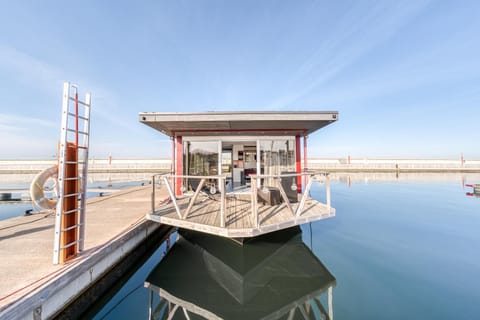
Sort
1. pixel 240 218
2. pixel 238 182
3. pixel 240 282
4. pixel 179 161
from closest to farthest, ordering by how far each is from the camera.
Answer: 1. pixel 240 282
2. pixel 240 218
3. pixel 179 161
4. pixel 238 182

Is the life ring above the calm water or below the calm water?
above

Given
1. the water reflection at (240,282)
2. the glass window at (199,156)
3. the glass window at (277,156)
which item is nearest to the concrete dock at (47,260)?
the water reflection at (240,282)

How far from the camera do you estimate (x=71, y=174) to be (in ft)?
8.36

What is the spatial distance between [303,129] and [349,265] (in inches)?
168

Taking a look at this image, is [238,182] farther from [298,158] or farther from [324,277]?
[324,277]

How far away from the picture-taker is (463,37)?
336 inches

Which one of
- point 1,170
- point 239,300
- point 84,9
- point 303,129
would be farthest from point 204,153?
point 1,170

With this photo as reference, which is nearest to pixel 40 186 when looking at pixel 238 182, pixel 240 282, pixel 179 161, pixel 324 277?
pixel 179 161

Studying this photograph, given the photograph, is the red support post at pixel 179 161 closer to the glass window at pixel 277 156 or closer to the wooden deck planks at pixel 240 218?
the wooden deck planks at pixel 240 218

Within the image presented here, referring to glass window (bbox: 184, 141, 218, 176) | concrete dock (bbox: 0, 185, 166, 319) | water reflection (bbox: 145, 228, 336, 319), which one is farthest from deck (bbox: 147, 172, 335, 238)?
glass window (bbox: 184, 141, 218, 176)

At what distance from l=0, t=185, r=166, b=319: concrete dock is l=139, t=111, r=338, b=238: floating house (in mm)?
723

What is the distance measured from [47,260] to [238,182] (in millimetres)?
7268

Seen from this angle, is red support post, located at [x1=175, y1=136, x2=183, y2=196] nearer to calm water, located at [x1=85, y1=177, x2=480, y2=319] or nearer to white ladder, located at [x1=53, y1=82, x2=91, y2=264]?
calm water, located at [x1=85, y1=177, x2=480, y2=319]

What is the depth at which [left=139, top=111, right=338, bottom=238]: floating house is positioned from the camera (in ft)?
11.3
